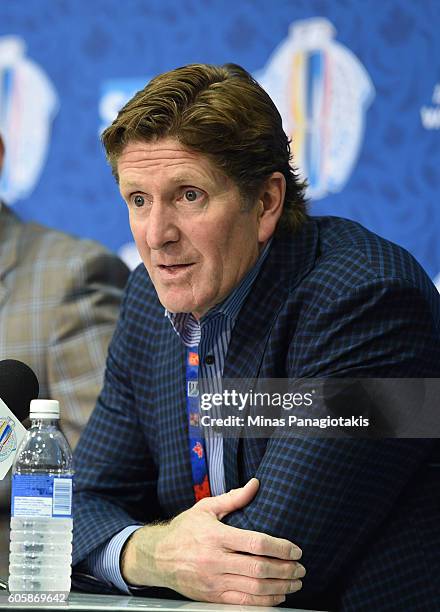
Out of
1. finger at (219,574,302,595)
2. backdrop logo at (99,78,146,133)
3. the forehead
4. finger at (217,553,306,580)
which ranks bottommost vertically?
finger at (219,574,302,595)

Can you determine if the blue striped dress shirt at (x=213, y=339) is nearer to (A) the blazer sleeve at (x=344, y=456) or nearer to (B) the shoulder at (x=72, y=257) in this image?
(A) the blazer sleeve at (x=344, y=456)

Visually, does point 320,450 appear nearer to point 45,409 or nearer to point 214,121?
point 45,409

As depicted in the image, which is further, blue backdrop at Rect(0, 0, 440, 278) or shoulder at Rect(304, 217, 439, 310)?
blue backdrop at Rect(0, 0, 440, 278)

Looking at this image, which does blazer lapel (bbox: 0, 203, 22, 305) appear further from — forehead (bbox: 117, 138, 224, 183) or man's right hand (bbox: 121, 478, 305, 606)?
man's right hand (bbox: 121, 478, 305, 606)

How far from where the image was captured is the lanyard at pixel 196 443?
6.00ft

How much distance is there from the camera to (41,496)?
57.5 inches

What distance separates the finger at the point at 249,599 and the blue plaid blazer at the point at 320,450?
88 mm

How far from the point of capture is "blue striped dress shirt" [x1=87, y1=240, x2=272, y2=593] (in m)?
1.81

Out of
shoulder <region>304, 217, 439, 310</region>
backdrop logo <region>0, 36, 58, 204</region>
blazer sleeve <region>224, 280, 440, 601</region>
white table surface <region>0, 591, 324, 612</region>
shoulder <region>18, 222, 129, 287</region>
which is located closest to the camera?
white table surface <region>0, 591, 324, 612</region>

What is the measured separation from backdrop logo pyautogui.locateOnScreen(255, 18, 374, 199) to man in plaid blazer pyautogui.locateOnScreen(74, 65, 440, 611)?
642 mm

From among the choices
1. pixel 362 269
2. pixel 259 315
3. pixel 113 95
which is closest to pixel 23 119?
pixel 113 95

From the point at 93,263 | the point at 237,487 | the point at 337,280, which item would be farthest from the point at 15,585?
the point at 93,263

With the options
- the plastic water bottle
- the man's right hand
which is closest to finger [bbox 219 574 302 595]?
the man's right hand

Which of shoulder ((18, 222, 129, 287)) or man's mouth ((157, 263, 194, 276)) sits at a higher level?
shoulder ((18, 222, 129, 287))
